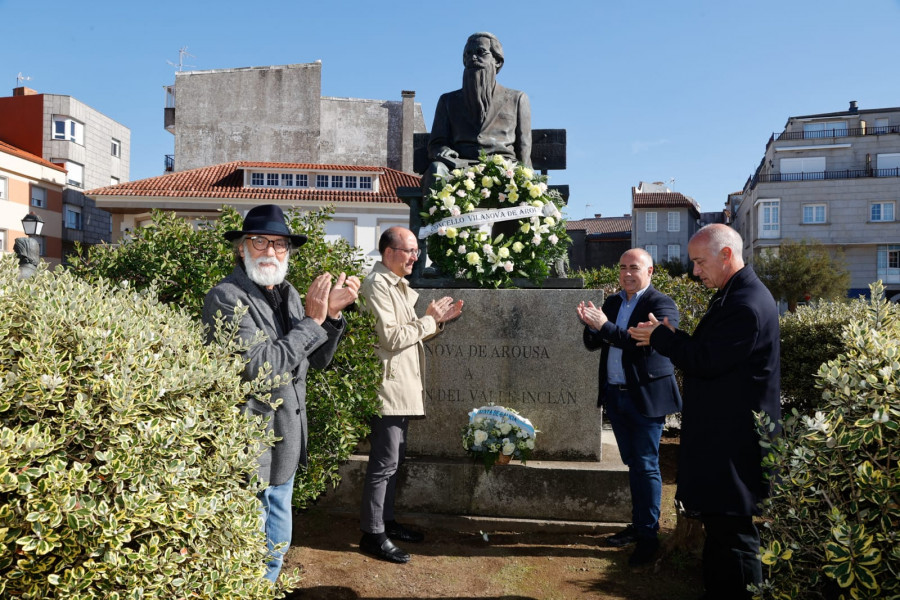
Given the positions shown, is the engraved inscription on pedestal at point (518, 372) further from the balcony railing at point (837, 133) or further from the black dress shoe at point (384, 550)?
the balcony railing at point (837, 133)

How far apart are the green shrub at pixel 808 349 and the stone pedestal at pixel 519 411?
9.11 ft

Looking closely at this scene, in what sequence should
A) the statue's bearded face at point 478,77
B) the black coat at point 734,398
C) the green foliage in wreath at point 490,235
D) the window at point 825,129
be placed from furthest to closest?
the window at point 825,129 → the statue's bearded face at point 478,77 → the green foliage in wreath at point 490,235 → the black coat at point 734,398

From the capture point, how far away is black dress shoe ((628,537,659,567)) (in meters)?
5.02

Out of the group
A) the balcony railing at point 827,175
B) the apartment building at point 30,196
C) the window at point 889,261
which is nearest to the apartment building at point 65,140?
the apartment building at point 30,196

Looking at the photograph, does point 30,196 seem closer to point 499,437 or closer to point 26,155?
point 26,155

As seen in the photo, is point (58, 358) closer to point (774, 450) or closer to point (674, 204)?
point (774, 450)

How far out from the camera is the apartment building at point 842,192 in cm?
4891

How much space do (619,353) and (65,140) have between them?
1899 inches

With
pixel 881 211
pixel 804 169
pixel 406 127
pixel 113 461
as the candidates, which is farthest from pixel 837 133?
pixel 113 461

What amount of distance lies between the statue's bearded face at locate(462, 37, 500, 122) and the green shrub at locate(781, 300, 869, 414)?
14.6ft

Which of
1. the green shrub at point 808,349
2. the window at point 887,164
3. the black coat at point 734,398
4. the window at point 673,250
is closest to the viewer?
the black coat at point 734,398

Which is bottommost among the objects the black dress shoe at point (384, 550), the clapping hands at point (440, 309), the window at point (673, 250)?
the black dress shoe at point (384, 550)

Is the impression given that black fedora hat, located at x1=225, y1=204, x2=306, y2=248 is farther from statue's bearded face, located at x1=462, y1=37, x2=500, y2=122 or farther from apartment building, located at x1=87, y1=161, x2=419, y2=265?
apartment building, located at x1=87, y1=161, x2=419, y2=265

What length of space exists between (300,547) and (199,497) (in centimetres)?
296
